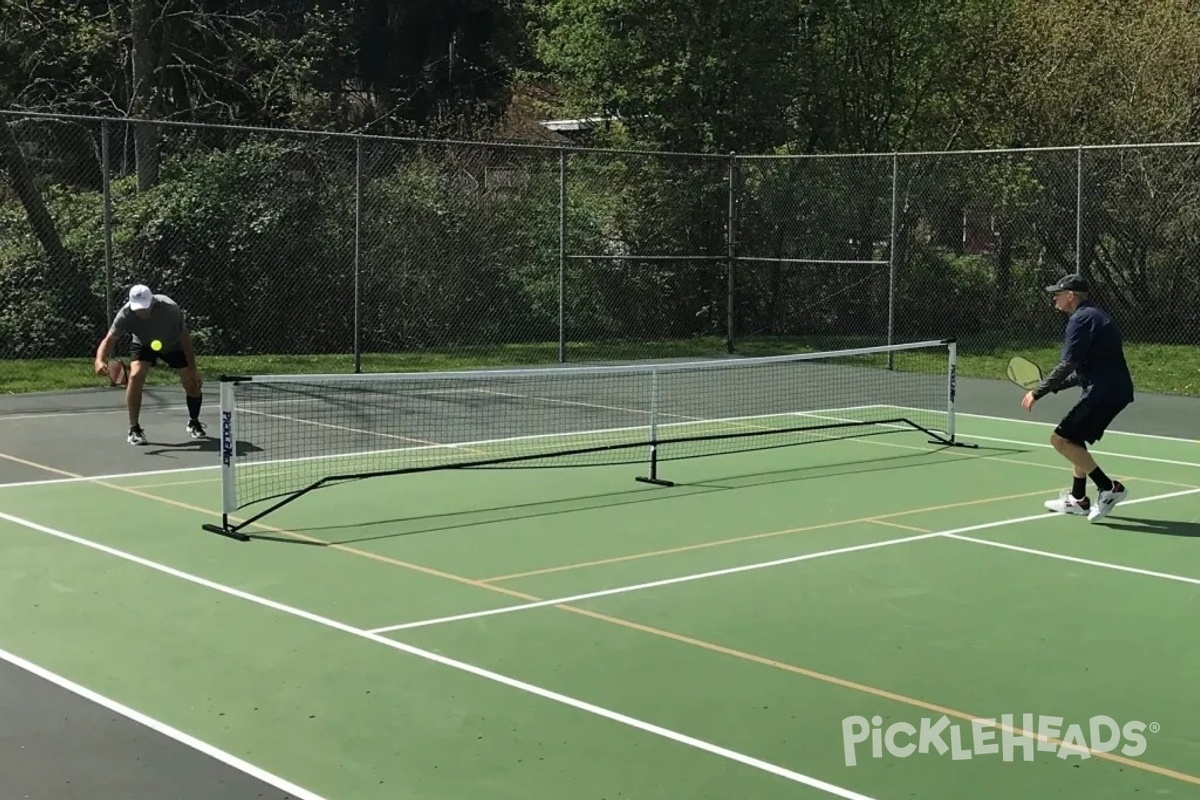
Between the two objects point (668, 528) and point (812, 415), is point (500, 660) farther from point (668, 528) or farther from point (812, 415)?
point (812, 415)

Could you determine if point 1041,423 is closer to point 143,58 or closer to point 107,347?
point 107,347

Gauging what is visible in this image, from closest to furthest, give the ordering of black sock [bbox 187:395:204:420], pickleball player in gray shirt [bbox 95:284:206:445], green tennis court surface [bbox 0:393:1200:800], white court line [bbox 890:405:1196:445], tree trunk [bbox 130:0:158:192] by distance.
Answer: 1. green tennis court surface [bbox 0:393:1200:800]
2. pickleball player in gray shirt [bbox 95:284:206:445]
3. black sock [bbox 187:395:204:420]
4. white court line [bbox 890:405:1196:445]
5. tree trunk [bbox 130:0:158:192]

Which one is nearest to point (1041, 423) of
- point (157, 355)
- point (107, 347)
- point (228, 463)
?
point (157, 355)

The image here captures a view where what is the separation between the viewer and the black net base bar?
39.7ft

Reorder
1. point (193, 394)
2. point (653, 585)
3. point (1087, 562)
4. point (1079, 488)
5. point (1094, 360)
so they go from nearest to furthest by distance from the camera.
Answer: point (653, 585)
point (1087, 562)
point (1094, 360)
point (1079, 488)
point (193, 394)

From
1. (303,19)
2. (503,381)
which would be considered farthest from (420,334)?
(303,19)

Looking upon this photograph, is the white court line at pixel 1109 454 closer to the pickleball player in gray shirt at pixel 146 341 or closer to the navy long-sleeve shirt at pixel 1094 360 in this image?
the navy long-sleeve shirt at pixel 1094 360

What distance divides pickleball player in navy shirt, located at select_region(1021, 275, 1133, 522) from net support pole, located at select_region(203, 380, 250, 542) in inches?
204

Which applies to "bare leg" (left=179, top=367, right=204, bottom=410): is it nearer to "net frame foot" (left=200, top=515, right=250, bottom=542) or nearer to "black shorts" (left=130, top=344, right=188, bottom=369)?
"black shorts" (left=130, top=344, right=188, bottom=369)

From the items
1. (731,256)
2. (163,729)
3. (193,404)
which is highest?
(731,256)

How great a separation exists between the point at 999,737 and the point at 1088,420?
500 centimetres

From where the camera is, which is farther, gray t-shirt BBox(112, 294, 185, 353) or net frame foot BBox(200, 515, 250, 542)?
gray t-shirt BBox(112, 294, 185, 353)

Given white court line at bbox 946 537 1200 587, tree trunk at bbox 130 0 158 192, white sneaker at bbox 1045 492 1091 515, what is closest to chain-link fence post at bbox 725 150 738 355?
tree trunk at bbox 130 0 158 192

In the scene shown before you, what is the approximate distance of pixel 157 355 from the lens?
13758mm
